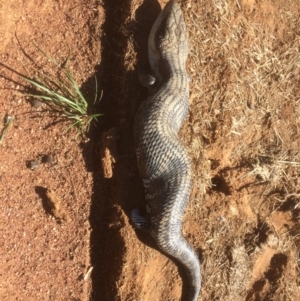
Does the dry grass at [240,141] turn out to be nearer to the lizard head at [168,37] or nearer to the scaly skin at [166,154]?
the lizard head at [168,37]

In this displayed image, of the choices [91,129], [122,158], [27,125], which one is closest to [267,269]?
[122,158]

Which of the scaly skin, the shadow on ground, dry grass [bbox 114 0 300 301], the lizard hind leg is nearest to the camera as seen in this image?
the scaly skin

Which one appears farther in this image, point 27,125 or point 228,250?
point 228,250

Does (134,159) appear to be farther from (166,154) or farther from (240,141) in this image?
(240,141)

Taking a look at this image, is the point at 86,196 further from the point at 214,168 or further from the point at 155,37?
the point at 155,37

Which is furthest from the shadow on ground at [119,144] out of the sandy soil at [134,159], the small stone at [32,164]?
the small stone at [32,164]

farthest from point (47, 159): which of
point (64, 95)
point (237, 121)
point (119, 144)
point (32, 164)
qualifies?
point (237, 121)

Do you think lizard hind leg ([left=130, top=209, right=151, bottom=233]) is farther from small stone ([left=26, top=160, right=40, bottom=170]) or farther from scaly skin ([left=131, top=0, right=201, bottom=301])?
small stone ([left=26, top=160, right=40, bottom=170])

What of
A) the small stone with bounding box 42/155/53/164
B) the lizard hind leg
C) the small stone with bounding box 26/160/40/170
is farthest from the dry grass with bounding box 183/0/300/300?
the small stone with bounding box 26/160/40/170
